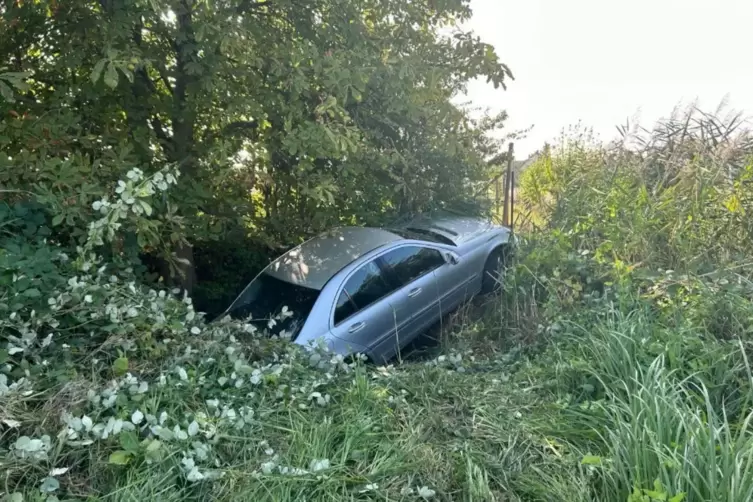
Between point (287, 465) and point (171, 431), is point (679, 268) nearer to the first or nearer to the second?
point (287, 465)

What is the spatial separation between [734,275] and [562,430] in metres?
2.23

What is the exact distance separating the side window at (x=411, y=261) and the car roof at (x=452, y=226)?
50cm

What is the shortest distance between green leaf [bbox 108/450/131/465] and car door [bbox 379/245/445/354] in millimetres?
2646

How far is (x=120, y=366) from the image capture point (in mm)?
2793

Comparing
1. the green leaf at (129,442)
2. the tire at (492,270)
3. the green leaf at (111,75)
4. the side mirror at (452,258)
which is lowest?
the green leaf at (129,442)

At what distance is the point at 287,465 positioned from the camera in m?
2.46

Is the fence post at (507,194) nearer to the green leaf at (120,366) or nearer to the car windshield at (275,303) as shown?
the car windshield at (275,303)

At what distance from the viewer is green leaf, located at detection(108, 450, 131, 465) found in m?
2.28

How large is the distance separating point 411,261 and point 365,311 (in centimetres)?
88

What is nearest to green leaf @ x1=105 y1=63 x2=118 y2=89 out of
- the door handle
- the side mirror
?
the door handle

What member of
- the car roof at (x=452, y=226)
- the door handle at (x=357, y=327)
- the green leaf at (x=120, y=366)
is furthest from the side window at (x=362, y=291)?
the green leaf at (x=120, y=366)

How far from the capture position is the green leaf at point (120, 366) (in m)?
2.79

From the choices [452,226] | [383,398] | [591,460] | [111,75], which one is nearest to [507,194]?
[452,226]

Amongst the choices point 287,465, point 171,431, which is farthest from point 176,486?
point 287,465
